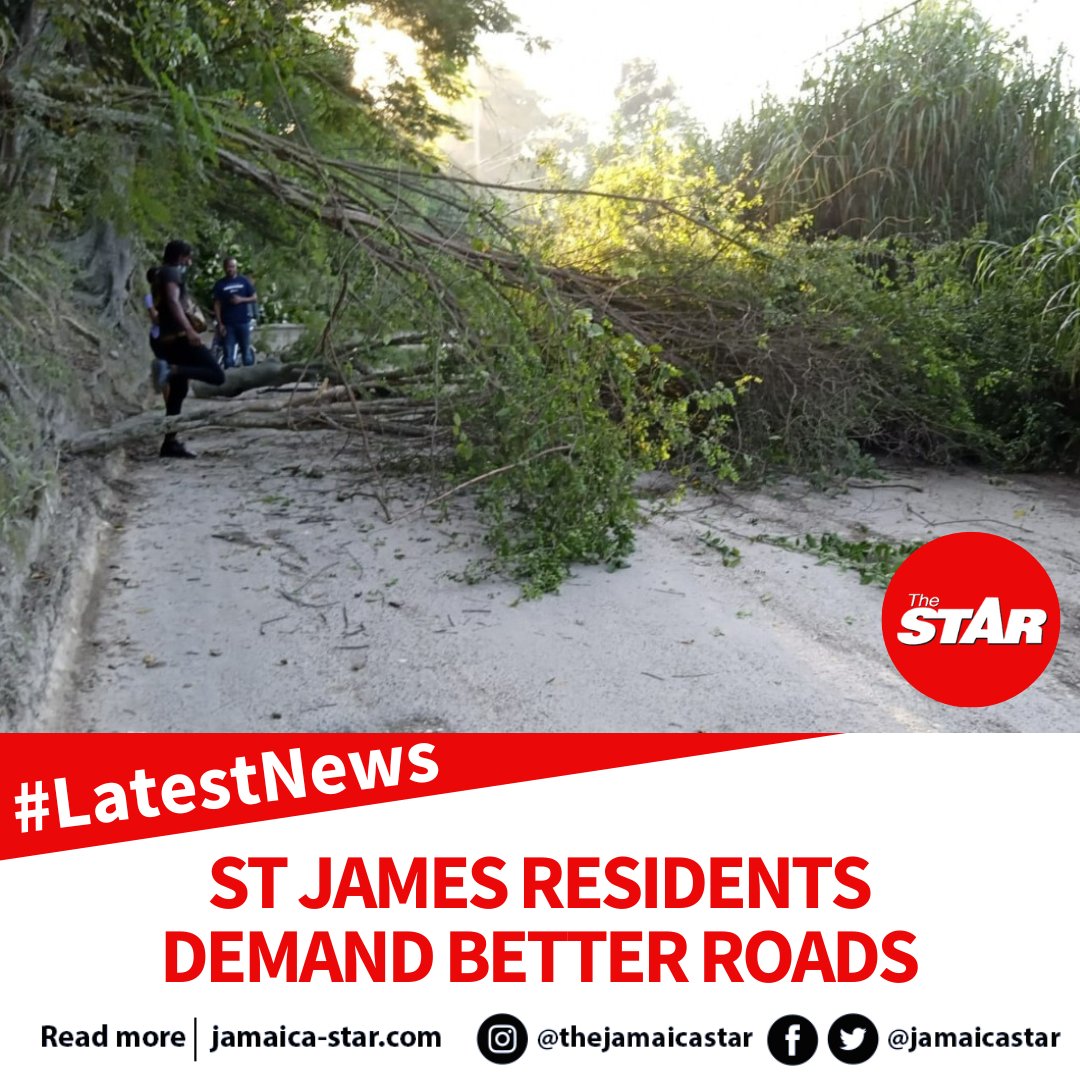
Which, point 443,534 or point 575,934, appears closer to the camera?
point 575,934

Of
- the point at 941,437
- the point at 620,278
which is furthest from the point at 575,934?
the point at 941,437

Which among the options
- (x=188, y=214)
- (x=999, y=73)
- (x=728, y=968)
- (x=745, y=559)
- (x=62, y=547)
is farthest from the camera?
(x=999, y=73)

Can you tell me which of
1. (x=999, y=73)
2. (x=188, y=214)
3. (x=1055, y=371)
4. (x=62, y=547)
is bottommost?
(x=62, y=547)

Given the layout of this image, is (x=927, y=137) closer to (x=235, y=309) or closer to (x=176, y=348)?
(x=176, y=348)

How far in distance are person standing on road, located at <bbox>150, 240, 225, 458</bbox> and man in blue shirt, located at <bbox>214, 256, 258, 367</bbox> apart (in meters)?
5.15

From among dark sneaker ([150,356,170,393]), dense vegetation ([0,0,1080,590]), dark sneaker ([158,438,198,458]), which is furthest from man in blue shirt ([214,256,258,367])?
dark sneaker ([158,438,198,458])

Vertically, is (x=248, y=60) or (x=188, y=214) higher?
(x=248, y=60)

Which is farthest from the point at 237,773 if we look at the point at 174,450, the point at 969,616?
the point at 174,450

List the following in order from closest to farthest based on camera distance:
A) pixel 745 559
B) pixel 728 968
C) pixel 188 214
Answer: pixel 728 968 < pixel 745 559 < pixel 188 214

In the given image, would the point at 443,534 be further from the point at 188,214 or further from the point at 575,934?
the point at 575,934

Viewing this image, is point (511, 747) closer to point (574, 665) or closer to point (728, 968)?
point (728, 968)

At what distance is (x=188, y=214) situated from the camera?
401 inches

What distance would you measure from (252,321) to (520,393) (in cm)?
943

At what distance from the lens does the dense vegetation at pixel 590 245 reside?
7.03 m
